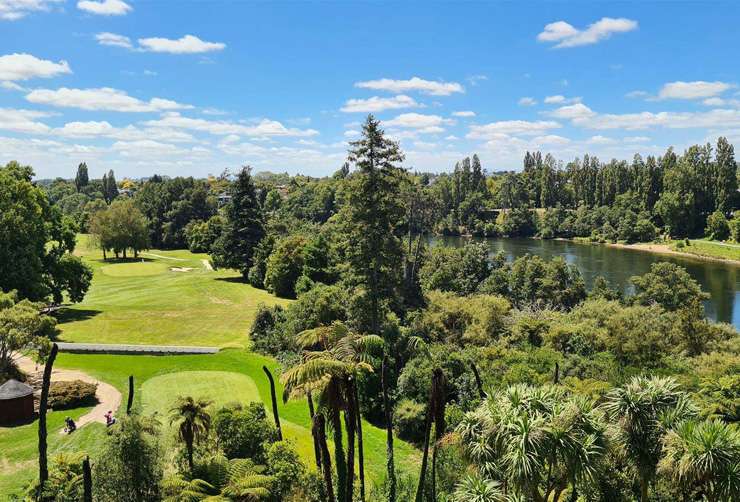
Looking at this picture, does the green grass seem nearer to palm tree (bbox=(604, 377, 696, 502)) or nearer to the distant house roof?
palm tree (bbox=(604, 377, 696, 502))

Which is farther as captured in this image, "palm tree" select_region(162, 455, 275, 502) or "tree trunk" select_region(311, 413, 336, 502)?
"palm tree" select_region(162, 455, 275, 502)

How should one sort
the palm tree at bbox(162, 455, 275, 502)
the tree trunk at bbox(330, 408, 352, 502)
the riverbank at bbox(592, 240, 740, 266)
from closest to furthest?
the tree trunk at bbox(330, 408, 352, 502), the palm tree at bbox(162, 455, 275, 502), the riverbank at bbox(592, 240, 740, 266)

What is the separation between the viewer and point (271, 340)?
33688mm

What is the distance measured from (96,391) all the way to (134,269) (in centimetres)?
4501

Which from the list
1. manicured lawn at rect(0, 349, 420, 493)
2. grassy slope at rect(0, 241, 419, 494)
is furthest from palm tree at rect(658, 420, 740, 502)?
grassy slope at rect(0, 241, 419, 494)

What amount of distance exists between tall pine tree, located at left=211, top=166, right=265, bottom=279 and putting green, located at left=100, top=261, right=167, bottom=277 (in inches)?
433

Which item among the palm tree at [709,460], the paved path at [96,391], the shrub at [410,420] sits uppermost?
the palm tree at [709,460]

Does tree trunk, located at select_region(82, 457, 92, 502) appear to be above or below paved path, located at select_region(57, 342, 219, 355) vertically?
above

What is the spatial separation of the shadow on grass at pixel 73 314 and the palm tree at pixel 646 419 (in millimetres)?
38844

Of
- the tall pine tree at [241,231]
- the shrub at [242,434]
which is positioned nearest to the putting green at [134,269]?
the tall pine tree at [241,231]

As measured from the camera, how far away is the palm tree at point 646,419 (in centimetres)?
1258

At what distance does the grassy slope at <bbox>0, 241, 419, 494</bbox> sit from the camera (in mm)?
20266

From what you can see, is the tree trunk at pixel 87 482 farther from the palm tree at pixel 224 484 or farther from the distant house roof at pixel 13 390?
the distant house roof at pixel 13 390

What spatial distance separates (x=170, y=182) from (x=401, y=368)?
87.6 meters
